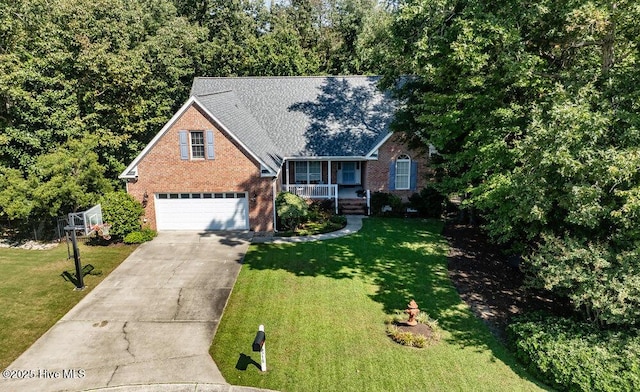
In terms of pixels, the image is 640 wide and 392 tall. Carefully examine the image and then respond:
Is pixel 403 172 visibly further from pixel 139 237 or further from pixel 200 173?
pixel 139 237

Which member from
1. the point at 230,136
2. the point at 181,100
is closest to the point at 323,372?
the point at 230,136

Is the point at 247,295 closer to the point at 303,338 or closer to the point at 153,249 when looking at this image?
the point at 303,338

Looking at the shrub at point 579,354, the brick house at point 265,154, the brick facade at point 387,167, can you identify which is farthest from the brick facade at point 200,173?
the shrub at point 579,354

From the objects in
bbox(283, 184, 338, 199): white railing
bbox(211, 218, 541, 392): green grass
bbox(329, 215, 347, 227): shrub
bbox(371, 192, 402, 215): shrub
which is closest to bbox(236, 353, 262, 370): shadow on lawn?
bbox(211, 218, 541, 392): green grass

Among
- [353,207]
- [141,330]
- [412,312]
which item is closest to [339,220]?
[353,207]

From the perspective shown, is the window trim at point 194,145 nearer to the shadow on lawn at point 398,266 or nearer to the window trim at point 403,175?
the shadow on lawn at point 398,266

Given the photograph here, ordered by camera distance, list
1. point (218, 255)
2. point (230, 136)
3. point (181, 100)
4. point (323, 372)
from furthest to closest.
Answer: point (181, 100) < point (230, 136) < point (218, 255) < point (323, 372)

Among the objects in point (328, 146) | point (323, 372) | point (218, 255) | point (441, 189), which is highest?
point (328, 146)
